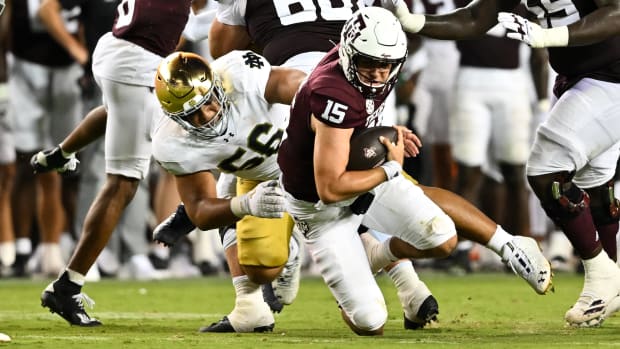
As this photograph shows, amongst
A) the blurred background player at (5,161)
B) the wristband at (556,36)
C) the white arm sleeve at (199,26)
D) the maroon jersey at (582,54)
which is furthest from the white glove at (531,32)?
the blurred background player at (5,161)

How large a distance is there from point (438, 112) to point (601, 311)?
439 centimetres

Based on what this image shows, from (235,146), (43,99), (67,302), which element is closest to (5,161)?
(43,99)

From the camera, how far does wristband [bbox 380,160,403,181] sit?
5.78 metres

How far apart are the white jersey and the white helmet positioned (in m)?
0.58

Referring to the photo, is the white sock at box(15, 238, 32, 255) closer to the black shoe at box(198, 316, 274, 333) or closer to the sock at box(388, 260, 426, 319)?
the black shoe at box(198, 316, 274, 333)

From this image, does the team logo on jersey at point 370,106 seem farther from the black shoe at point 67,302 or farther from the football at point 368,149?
the black shoe at point 67,302

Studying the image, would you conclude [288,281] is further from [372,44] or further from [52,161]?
[372,44]

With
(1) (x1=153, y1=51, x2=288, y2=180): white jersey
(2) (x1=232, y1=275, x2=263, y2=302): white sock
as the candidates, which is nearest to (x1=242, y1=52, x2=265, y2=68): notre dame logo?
(1) (x1=153, y1=51, x2=288, y2=180): white jersey

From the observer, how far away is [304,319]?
23.5 ft

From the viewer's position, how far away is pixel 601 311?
21.1ft

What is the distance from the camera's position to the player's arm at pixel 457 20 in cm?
666

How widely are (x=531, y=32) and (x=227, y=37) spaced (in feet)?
5.93

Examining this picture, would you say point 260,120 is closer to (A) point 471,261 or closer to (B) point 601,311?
(B) point 601,311

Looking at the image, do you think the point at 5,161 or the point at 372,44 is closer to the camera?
the point at 372,44
